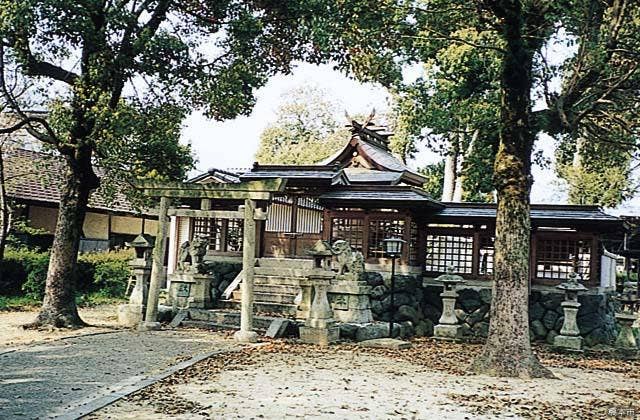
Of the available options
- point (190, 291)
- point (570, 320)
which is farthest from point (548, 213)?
point (190, 291)

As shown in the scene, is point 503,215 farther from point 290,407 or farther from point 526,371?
point 290,407

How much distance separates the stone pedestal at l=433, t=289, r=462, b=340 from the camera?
15781 millimetres

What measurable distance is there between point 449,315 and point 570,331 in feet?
9.13

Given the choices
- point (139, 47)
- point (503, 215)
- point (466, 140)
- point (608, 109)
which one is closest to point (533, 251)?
point (466, 140)

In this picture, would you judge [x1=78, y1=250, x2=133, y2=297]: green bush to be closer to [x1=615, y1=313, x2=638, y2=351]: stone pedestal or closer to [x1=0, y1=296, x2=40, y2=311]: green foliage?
[x1=0, y1=296, x2=40, y2=311]: green foliage

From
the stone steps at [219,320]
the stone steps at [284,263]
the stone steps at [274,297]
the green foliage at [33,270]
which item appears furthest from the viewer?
the green foliage at [33,270]

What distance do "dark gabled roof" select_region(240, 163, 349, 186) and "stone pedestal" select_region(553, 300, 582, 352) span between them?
678 cm

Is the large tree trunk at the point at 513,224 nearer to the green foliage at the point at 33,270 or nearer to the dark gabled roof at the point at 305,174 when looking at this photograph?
the dark gabled roof at the point at 305,174

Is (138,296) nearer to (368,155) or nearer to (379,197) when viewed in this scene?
(379,197)

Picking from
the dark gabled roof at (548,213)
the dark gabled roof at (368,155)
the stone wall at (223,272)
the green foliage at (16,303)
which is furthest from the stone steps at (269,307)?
the dark gabled roof at (368,155)

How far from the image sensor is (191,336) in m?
13.0

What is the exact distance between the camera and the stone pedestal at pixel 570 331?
49.0 feet

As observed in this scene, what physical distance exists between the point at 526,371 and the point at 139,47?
911 cm

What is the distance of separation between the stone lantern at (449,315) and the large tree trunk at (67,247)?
828cm
